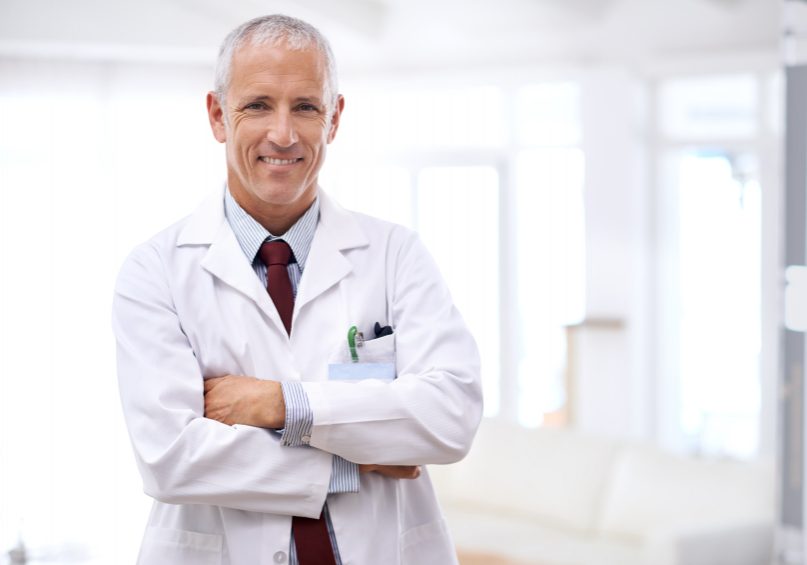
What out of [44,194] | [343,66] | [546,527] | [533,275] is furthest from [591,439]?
[343,66]

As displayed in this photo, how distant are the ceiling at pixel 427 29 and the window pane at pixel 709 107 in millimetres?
253

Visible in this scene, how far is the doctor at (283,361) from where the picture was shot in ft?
4.67

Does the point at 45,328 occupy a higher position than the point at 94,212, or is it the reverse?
the point at 94,212

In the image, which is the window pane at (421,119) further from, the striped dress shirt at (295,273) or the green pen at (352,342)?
the green pen at (352,342)

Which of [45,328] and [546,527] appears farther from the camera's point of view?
[45,328]

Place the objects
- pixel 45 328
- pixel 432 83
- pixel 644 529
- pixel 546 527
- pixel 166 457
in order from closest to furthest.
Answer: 1. pixel 166 457
2. pixel 644 529
3. pixel 546 527
4. pixel 45 328
5. pixel 432 83

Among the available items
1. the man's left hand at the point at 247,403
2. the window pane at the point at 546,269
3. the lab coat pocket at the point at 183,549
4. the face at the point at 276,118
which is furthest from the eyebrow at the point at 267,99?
the window pane at the point at 546,269

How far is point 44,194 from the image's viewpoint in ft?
15.5

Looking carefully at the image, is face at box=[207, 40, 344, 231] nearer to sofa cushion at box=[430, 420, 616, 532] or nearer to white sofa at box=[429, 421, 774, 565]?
white sofa at box=[429, 421, 774, 565]

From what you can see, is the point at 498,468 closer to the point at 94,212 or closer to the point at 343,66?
the point at 94,212

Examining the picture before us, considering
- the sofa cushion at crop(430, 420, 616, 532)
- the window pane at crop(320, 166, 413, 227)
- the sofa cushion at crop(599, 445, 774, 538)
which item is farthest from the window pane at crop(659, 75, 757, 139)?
the sofa cushion at crop(599, 445, 774, 538)

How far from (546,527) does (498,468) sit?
1.03ft

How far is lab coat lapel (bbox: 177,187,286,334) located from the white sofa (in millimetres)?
2171

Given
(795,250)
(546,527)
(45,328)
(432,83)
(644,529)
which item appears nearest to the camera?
(795,250)
